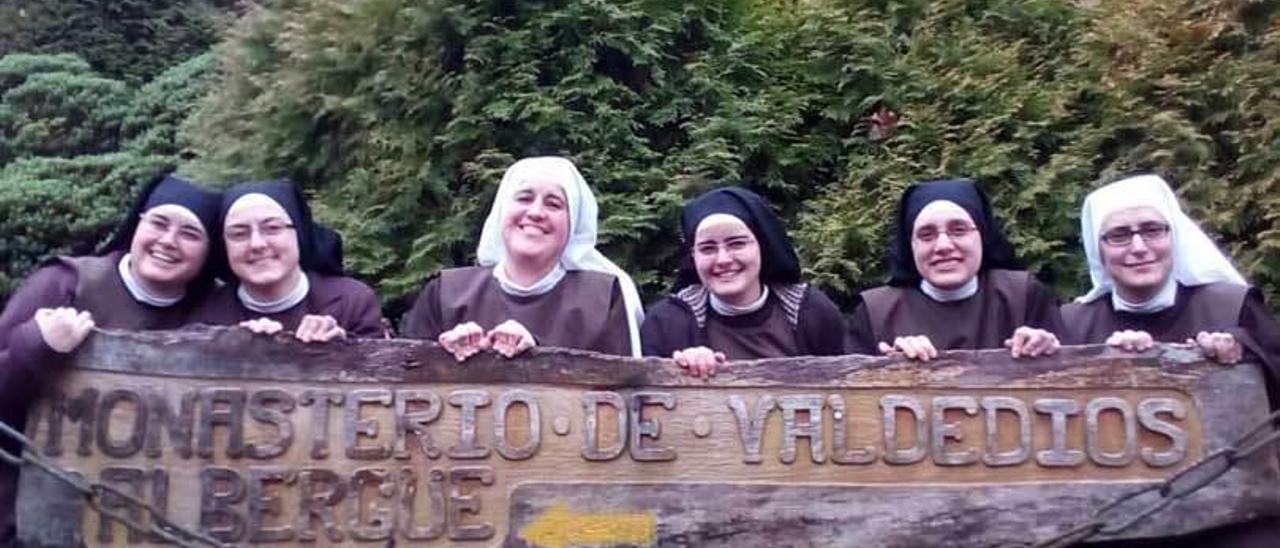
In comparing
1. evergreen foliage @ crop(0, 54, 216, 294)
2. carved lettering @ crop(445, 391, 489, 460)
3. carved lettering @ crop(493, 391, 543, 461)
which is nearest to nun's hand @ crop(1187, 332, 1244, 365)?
carved lettering @ crop(493, 391, 543, 461)

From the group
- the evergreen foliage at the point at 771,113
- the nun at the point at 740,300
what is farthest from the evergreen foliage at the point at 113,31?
the nun at the point at 740,300

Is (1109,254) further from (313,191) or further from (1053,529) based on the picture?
(313,191)

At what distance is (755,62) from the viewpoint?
6.89 m

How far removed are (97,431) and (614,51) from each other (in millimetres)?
3283

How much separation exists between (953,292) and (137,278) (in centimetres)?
236

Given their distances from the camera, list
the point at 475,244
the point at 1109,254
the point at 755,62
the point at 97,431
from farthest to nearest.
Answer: the point at 755,62, the point at 475,244, the point at 1109,254, the point at 97,431

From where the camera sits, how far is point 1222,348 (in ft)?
13.5

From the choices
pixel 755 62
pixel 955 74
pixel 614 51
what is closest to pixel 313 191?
pixel 614 51

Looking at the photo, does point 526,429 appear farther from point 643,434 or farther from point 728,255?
point 728,255

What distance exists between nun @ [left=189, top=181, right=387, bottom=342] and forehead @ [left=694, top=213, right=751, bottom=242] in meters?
0.99

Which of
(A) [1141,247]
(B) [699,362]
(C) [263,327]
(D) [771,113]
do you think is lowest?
(B) [699,362]

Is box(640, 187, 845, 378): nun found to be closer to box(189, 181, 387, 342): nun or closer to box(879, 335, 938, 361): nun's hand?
box(879, 335, 938, 361): nun's hand

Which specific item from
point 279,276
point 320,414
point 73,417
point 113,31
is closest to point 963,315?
point 320,414

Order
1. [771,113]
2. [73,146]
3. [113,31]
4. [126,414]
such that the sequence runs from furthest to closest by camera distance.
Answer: [113,31] < [73,146] < [771,113] < [126,414]
